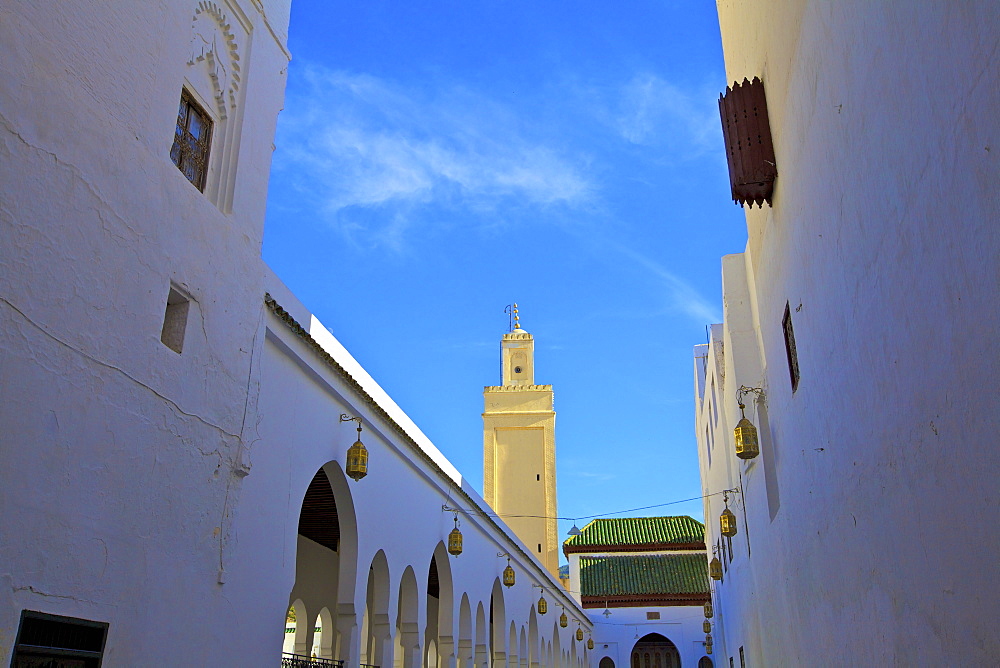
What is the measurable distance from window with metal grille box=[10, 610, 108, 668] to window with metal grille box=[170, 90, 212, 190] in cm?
277

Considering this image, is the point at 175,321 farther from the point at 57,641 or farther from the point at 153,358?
the point at 57,641

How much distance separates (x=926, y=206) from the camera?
3.23 metres

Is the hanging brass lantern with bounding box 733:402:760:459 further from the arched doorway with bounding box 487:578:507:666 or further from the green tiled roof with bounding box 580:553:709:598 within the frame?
the green tiled roof with bounding box 580:553:709:598

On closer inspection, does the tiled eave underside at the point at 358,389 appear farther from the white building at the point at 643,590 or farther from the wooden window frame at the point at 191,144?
the white building at the point at 643,590

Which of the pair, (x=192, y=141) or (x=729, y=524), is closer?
(x=192, y=141)

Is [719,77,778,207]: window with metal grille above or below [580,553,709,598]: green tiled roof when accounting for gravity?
above

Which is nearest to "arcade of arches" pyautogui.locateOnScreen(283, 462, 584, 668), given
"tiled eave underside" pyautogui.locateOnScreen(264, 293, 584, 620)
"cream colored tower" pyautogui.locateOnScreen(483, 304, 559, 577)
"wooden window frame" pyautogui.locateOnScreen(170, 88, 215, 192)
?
"tiled eave underside" pyautogui.locateOnScreen(264, 293, 584, 620)

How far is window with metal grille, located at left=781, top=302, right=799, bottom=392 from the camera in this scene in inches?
259

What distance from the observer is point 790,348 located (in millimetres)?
6805

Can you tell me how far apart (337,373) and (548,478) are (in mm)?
21672

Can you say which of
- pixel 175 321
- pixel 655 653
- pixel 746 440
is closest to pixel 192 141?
pixel 175 321

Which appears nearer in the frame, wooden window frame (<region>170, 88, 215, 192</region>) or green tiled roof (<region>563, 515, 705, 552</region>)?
wooden window frame (<region>170, 88, 215, 192</region>)

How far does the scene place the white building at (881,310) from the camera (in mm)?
2902

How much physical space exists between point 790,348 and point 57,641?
5335mm
